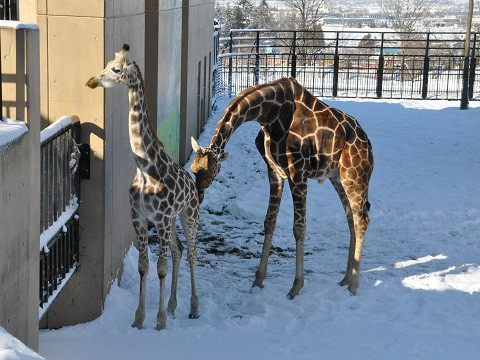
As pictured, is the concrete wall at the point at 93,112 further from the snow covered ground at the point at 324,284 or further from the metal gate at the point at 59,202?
the snow covered ground at the point at 324,284

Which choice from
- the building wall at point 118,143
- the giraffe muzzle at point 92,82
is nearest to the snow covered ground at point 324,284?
the building wall at point 118,143

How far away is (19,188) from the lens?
18.2 feet

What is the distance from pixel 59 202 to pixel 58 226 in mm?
255

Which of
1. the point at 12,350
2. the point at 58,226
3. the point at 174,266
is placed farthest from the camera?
the point at 174,266

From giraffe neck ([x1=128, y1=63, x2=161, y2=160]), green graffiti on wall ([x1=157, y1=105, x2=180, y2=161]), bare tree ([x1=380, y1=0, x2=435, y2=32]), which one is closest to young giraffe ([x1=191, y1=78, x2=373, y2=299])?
giraffe neck ([x1=128, y1=63, x2=161, y2=160])

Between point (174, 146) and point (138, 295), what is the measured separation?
5.24 m

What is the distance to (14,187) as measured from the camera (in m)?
5.43

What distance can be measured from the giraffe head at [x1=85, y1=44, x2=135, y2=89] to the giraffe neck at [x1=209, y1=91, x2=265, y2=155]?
132 cm

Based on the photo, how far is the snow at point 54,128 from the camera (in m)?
6.46

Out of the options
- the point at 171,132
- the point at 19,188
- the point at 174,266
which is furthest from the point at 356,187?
the point at 19,188

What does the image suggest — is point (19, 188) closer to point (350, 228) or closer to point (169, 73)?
point (350, 228)

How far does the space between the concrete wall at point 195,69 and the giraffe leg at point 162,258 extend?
6.84 metres

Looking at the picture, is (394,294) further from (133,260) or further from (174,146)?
(174,146)

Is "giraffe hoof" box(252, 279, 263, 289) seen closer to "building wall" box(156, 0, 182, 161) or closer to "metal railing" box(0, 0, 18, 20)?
"building wall" box(156, 0, 182, 161)
